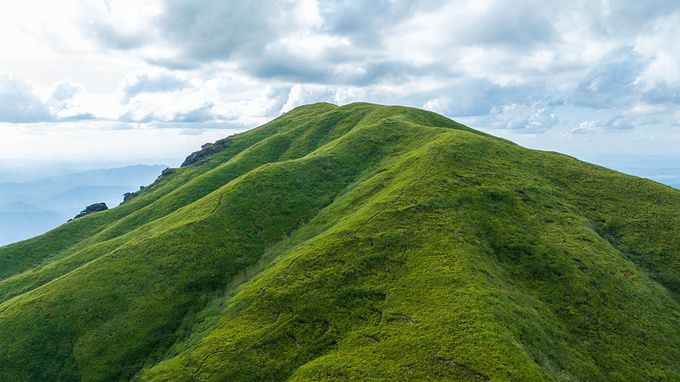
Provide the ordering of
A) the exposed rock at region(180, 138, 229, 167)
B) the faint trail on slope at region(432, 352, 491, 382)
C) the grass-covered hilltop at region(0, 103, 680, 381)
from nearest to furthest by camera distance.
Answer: the faint trail on slope at region(432, 352, 491, 382) → the grass-covered hilltop at region(0, 103, 680, 381) → the exposed rock at region(180, 138, 229, 167)

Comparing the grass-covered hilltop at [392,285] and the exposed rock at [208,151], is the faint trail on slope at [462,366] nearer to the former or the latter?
the grass-covered hilltop at [392,285]

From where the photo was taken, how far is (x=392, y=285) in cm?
3438

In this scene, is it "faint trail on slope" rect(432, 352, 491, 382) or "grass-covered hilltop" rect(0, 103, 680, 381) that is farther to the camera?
"grass-covered hilltop" rect(0, 103, 680, 381)

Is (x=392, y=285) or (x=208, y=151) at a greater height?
(x=208, y=151)

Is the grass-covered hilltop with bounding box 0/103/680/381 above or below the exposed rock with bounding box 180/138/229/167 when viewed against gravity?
below

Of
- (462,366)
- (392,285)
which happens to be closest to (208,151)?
(392,285)

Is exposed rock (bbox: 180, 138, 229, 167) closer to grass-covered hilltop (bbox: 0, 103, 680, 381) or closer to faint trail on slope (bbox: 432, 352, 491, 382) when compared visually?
grass-covered hilltop (bbox: 0, 103, 680, 381)

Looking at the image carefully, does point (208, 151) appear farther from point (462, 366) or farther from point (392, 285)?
point (462, 366)

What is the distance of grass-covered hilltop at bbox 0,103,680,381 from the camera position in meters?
27.8

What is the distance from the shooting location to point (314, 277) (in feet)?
124

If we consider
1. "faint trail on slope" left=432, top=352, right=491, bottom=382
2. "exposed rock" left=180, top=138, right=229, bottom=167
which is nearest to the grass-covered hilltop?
"faint trail on slope" left=432, top=352, right=491, bottom=382

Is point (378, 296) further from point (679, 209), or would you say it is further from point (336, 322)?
point (679, 209)

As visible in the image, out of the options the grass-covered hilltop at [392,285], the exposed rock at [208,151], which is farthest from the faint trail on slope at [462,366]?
the exposed rock at [208,151]

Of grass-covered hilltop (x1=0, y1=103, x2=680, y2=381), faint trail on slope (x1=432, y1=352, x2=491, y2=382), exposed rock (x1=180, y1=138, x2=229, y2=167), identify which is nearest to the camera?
faint trail on slope (x1=432, y1=352, x2=491, y2=382)
